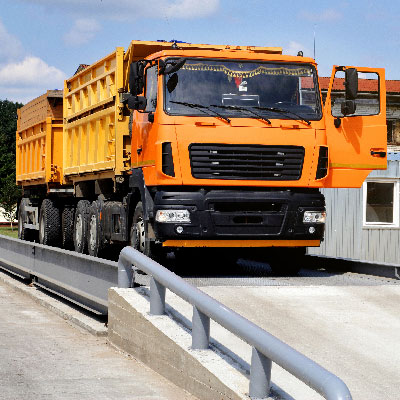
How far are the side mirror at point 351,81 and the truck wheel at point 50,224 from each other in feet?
30.0

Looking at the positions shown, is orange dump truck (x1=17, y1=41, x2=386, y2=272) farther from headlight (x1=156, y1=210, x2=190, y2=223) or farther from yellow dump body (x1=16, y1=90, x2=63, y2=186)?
yellow dump body (x1=16, y1=90, x2=63, y2=186)

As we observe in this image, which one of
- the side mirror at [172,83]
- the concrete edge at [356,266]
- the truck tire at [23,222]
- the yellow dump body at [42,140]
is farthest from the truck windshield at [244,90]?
the truck tire at [23,222]

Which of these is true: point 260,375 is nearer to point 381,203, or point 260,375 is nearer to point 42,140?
point 42,140

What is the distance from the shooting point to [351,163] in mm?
12133

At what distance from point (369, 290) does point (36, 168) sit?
1211 centimetres

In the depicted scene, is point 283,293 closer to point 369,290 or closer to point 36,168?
point 369,290

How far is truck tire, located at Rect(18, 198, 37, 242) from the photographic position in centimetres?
2241

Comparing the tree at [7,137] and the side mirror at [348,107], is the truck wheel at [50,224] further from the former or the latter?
the tree at [7,137]

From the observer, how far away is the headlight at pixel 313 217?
11820 millimetres

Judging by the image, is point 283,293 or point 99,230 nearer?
point 283,293

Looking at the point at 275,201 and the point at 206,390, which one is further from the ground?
the point at 275,201

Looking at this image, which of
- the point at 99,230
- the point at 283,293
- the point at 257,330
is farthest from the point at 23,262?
the point at 257,330

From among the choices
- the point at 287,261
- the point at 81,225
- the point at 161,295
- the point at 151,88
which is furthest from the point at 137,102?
the point at 81,225

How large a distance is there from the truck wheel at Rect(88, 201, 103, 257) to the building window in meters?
9.98
